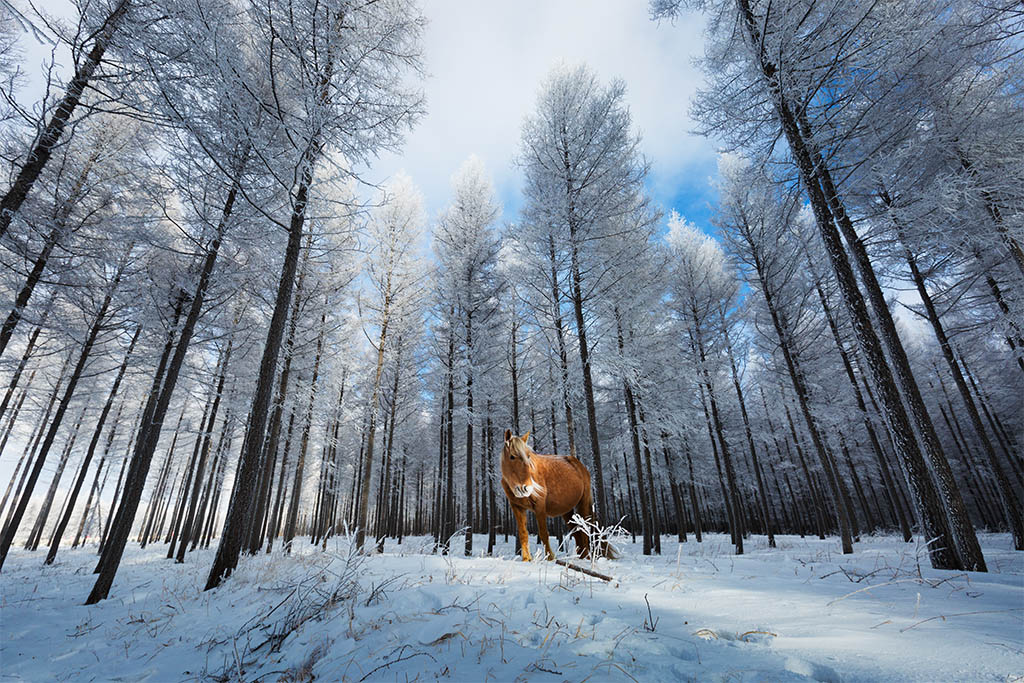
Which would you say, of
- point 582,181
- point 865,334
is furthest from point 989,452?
point 582,181

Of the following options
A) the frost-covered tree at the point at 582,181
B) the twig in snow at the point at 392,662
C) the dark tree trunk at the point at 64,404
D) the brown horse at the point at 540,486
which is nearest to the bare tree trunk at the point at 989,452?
the frost-covered tree at the point at 582,181

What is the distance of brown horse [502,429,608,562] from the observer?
4.32 m

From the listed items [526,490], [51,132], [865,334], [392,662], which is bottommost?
[392,662]

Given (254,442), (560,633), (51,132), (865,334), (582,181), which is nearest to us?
(560,633)

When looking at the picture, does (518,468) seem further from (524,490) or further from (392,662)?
(392,662)

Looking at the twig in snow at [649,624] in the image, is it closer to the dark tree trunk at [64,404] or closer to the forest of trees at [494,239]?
the forest of trees at [494,239]

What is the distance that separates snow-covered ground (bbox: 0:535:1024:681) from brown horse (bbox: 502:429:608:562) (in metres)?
0.75

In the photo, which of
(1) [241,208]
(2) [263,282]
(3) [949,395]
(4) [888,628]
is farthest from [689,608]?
(3) [949,395]

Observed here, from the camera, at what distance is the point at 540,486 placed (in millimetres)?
4531

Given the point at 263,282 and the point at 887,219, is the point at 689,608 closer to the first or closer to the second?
the point at 887,219

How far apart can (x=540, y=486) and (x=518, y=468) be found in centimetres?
45

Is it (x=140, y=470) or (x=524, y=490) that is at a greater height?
(x=140, y=470)

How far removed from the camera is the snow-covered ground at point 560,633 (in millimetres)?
1465

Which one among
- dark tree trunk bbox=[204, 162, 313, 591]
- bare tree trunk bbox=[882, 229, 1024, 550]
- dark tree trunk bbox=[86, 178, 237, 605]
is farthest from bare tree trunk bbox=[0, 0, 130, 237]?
bare tree trunk bbox=[882, 229, 1024, 550]
